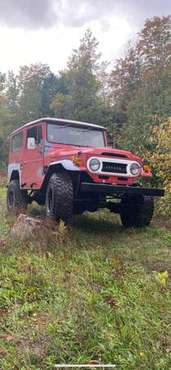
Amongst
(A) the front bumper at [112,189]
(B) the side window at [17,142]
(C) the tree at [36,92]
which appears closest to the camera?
(A) the front bumper at [112,189]

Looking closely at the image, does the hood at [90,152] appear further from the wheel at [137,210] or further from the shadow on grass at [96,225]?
the shadow on grass at [96,225]

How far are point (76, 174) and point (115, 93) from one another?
23.7m

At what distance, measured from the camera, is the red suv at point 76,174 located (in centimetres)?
620

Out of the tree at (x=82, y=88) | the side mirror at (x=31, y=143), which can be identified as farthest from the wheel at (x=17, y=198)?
the tree at (x=82, y=88)

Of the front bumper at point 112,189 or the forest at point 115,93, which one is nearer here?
the front bumper at point 112,189

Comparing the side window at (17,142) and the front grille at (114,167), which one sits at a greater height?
the side window at (17,142)

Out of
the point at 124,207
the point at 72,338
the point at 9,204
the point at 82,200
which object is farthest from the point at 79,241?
the point at 9,204

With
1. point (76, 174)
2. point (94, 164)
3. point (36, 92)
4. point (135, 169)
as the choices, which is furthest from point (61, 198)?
point (36, 92)

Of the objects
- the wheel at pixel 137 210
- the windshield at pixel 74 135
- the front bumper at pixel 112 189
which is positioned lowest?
the wheel at pixel 137 210

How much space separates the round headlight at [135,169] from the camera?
21.6 ft

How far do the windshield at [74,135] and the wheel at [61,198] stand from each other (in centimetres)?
144

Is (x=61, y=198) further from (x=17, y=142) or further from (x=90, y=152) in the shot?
(x=17, y=142)

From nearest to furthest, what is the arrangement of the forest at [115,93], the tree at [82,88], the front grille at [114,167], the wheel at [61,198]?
the wheel at [61,198] → the front grille at [114,167] → the forest at [115,93] → the tree at [82,88]

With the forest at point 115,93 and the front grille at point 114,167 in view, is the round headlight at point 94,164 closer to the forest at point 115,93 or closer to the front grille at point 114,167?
the front grille at point 114,167
